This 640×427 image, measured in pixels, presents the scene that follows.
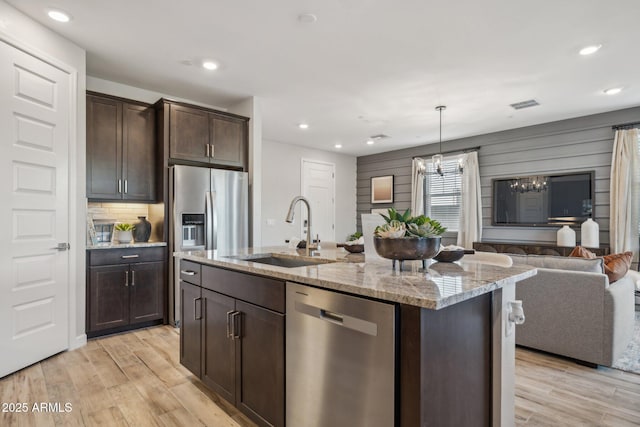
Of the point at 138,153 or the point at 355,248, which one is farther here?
the point at 138,153

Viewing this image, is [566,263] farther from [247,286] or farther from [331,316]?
[247,286]

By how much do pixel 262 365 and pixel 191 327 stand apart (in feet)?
2.87

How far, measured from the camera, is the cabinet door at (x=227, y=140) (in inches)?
163

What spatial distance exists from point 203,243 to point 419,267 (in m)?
2.81

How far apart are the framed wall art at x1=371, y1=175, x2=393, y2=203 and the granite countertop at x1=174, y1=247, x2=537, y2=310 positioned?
18.0ft

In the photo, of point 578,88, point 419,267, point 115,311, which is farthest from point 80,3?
point 578,88

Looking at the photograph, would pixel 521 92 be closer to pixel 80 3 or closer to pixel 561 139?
pixel 561 139

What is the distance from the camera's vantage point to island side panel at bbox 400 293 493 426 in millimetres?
1159

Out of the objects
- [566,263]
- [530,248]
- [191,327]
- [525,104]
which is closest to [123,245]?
[191,327]

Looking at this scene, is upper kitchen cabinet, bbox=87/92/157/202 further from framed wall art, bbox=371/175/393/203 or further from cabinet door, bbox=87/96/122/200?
framed wall art, bbox=371/175/393/203

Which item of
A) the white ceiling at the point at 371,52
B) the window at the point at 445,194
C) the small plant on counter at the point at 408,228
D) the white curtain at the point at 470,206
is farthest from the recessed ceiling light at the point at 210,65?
the window at the point at 445,194

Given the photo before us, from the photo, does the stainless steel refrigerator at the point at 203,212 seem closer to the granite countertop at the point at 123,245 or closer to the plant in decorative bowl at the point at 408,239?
the granite countertop at the point at 123,245

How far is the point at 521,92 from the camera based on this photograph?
158 inches

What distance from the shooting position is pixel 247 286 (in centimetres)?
184
